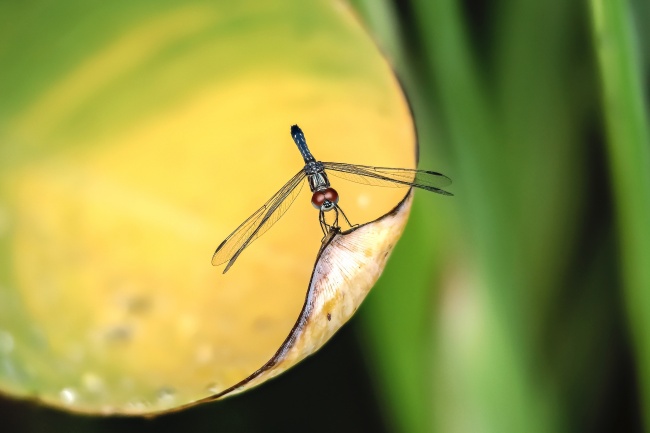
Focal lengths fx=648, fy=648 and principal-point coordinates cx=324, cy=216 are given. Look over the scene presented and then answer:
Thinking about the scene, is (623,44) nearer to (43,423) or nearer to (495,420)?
(495,420)

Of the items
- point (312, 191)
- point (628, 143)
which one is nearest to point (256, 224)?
point (312, 191)

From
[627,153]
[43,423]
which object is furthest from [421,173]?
[43,423]

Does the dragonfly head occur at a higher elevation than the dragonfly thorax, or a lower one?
lower

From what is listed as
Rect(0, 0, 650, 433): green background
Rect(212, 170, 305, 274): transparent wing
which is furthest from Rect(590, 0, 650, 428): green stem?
Rect(212, 170, 305, 274): transparent wing

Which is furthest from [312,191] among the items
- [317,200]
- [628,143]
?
[628,143]

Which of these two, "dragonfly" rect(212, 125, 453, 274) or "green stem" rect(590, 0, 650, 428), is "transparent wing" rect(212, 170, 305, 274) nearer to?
"dragonfly" rect(212, 125, 453, 274)

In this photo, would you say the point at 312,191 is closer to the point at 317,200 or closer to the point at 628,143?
the point at 317,200

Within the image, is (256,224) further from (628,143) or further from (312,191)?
(628,143)
